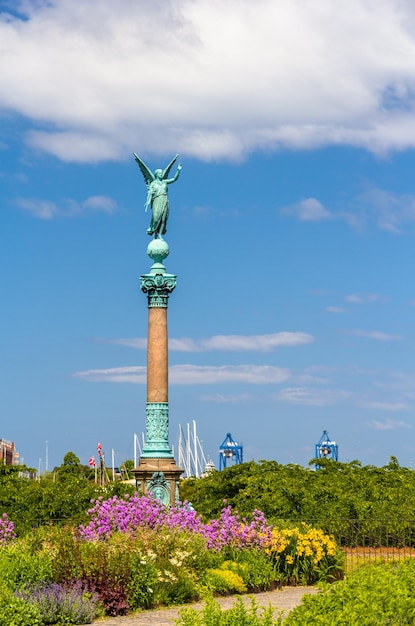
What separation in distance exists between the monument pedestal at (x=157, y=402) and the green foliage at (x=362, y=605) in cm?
1880

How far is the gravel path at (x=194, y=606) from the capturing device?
13805 mm

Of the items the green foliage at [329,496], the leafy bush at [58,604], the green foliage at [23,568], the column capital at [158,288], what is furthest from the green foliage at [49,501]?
the leafy bush at [58,604]

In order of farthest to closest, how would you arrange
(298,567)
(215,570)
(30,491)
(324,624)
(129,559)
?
1. (30,491)
2. (298,567)
3. (215,570)
4. (129,559)
5. (324,624)

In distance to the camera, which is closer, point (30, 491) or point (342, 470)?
point (30, 491)

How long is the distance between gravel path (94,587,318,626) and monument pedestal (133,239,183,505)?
451 inches

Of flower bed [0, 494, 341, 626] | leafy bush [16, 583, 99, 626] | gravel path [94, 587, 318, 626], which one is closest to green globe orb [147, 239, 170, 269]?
flower bed [0, 494, 341, 626]

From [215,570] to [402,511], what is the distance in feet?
40.7

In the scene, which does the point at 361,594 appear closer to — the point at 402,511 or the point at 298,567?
the point at 298,567

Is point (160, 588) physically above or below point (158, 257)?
below

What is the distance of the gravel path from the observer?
45.3 feet

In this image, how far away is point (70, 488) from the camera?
27.6m

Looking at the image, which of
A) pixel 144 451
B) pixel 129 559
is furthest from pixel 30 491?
pixel 129 559

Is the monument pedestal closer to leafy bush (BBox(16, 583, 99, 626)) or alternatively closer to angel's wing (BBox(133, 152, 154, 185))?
angel's wing (BBox(133, 152, 154, 185))

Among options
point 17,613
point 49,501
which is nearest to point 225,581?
point 17,613
